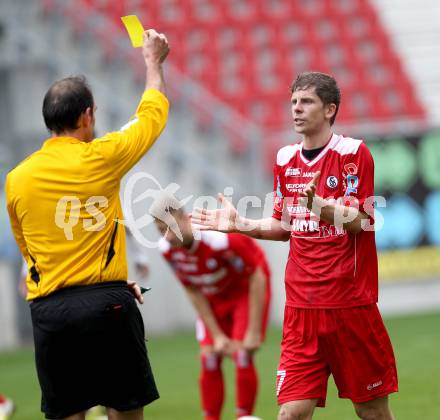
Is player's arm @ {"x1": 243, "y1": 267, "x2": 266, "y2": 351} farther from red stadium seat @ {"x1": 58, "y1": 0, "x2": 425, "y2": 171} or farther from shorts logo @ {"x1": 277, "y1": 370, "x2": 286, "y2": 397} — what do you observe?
red stadium seat @ {"x1": 58, "y1": 0, "x2": 425, "y2": 171}

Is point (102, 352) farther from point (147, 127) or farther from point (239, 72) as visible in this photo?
point (239, 72)

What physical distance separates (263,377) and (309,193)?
218 inches

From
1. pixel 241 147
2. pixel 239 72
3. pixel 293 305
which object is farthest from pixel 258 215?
pixel 293 305

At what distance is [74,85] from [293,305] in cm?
156

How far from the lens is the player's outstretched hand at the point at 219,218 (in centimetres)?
522

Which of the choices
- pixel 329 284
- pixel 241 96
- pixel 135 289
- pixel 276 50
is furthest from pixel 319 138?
pixel 276 50

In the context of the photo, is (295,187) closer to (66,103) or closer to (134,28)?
(134,28)

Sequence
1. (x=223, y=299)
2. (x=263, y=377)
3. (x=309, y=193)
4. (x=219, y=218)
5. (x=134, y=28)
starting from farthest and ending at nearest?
(x=263, y=377), (x=223, y=299), (x=219, y=218), (x=134, y=28), (x=309, y=193)

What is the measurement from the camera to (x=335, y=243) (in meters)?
5.13

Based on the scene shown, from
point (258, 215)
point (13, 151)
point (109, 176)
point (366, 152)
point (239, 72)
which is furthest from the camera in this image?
point (239, 72)

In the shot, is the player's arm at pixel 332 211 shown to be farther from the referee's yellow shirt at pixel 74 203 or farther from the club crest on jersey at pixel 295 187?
the referee's yellow shirt at pixel 74 203

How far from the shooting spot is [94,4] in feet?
57.3

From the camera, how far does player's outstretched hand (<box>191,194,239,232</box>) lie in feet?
17.1

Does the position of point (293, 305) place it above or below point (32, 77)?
below
